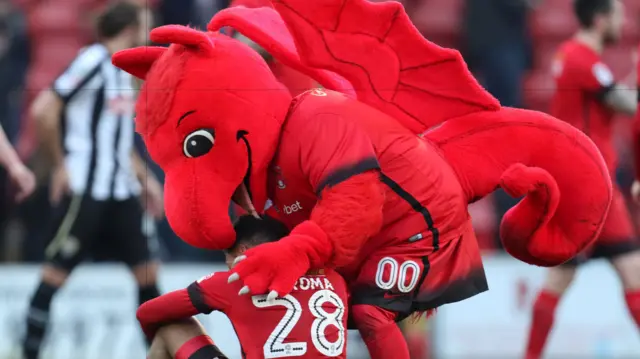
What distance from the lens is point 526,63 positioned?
4348 millimetres

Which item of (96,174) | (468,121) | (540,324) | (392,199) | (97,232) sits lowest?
(540,324)

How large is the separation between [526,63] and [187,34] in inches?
83.7

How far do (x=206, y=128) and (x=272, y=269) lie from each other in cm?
37

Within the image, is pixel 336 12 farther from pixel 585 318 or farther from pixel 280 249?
pixel 585 318

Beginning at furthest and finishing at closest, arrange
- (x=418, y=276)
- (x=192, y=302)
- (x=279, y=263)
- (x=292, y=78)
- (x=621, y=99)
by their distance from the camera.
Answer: (x=621, y=99) < (x=292, y=78) < (x=418, y=276) < (x=192, y=302) < (x=279, y=263)

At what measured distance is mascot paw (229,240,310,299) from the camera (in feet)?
8.07

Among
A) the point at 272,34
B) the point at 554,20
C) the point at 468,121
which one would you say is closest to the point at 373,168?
the point at 468,121

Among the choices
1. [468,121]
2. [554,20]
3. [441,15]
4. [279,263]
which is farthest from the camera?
[554,20]

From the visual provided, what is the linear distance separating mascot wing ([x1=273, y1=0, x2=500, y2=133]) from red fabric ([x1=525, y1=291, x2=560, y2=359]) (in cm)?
150

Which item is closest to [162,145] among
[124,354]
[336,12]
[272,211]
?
[272,211]

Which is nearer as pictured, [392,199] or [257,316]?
[257,316]

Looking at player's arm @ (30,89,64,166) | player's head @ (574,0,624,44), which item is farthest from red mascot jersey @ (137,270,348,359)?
player's head @ (574,0,624,44)

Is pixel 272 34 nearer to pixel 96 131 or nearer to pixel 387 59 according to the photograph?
pixel 387 59

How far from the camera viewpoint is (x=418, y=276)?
8.84ft
